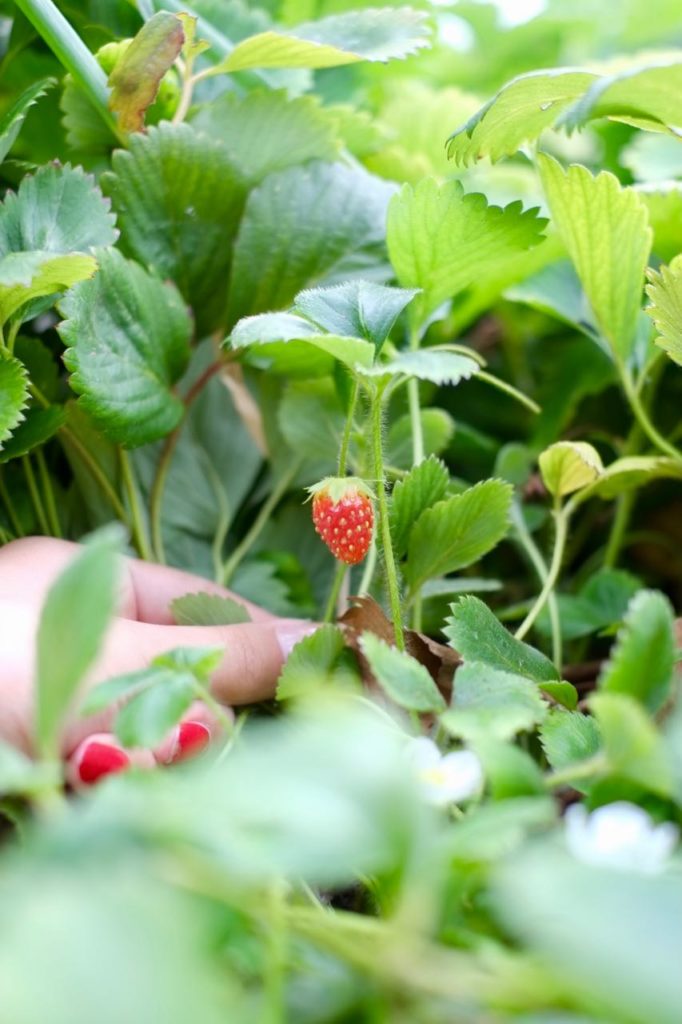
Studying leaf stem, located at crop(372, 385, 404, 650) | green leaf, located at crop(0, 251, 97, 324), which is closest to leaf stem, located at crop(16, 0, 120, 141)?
green leaf, located at crop(0, 251, 97, 324)

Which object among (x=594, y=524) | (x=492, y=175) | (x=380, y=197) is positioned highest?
(x=380, y=197)

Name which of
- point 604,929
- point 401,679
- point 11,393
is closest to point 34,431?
point 11,393

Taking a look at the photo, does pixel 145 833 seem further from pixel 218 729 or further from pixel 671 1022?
pixel 218 729

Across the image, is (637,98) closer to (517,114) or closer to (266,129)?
(517,114)

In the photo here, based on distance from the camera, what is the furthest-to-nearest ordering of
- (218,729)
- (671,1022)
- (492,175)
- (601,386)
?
(492,175)
(601,386)
(218,729)
(671,1022)

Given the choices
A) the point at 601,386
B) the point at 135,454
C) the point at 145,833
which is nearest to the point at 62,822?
the point at 145,833

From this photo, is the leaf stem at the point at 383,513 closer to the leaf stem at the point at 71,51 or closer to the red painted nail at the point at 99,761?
the red painted nail at the point at 99,761

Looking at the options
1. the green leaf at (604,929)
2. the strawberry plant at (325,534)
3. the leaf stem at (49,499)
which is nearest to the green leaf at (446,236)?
the strawberry plant at (325,534)
